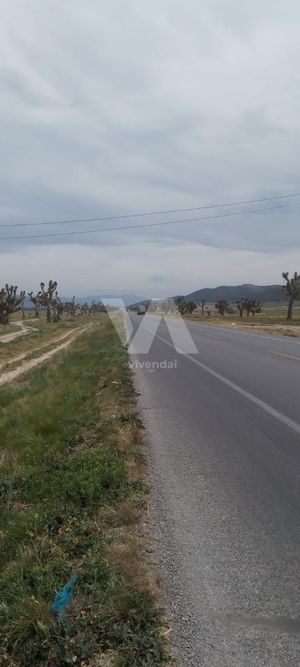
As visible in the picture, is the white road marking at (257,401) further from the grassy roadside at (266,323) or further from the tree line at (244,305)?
the tree line at (244,305)

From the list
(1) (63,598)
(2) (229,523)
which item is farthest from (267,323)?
(1) (63,598)

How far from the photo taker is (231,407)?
8633 mm

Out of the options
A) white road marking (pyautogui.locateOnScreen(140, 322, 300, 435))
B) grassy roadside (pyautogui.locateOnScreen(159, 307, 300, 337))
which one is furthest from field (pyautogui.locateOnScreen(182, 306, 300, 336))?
white road marking (pyautogui.locateOnScreen(140, 322, 300, 435))

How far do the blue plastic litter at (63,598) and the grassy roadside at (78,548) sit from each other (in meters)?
0.03

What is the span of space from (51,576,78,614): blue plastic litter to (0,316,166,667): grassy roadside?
34 millimetres

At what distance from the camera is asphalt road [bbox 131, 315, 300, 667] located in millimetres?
2740

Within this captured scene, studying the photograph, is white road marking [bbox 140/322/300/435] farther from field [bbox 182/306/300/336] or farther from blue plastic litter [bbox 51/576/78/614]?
field [bbox 182/306/300/336]

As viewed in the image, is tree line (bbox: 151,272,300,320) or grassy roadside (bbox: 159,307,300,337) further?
tree line (bbox: 151,272,300,320)

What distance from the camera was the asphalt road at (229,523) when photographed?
2.74m

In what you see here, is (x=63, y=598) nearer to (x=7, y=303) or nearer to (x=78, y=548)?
(x=78, y=548)

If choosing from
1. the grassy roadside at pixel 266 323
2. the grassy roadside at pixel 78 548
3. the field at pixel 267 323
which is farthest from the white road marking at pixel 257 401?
the field at pixel 267 323

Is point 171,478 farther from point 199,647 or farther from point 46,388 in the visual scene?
point 46,388

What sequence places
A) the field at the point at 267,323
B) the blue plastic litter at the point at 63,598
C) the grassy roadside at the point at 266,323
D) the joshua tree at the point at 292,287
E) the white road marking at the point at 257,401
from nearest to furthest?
the blue plastic litter at the point at 63,598 → the white road marking at the point at 257,401 → the grassy roadside at the point at 266,323 → the field at the point at 267,323 → the joshua tree at the point at 292,287

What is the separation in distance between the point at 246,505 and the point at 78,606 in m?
2.01
